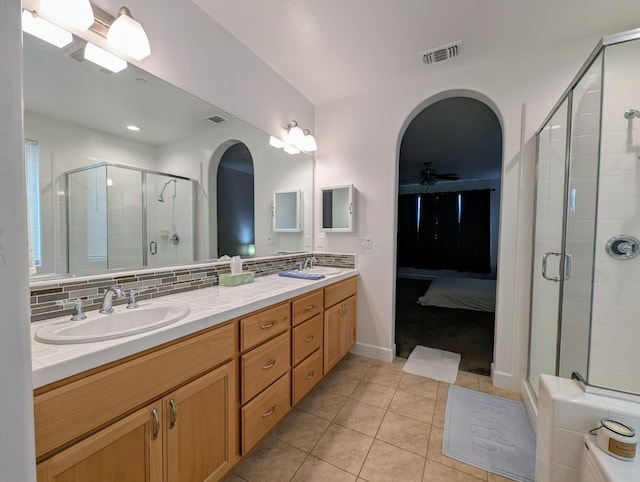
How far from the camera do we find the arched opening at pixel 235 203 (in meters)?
1.83

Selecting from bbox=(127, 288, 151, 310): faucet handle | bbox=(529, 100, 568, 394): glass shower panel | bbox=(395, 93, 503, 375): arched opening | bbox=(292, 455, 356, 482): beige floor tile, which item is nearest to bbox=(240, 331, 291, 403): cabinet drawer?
bbox=(292, 455, 356, 482): beige floor tile

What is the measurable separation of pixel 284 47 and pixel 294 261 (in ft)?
5.48

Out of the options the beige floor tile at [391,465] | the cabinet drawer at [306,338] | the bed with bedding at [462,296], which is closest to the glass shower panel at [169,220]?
the cabinet drawer at [306,338]

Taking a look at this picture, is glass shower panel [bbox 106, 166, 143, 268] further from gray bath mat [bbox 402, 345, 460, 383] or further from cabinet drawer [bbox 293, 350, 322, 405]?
gray bath mat [bbox 402, 345, 460, 383]

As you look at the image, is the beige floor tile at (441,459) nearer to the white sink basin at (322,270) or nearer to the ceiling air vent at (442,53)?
the white sink basin at (322,270)

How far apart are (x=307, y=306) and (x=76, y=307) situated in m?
1.14

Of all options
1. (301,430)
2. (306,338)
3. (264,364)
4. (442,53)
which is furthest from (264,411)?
(442,53)

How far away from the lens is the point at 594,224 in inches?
58.9

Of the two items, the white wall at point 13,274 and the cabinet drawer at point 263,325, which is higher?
the white wall at point 13,274

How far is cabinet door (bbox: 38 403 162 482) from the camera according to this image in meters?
0.72

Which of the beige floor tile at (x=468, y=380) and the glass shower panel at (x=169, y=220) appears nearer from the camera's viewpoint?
the glass shower panel at (x=169, y=220)

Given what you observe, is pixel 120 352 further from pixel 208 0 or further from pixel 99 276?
pixel 208 0

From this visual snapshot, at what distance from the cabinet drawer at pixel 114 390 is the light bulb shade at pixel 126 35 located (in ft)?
4.27

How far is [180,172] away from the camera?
61.1 inches
